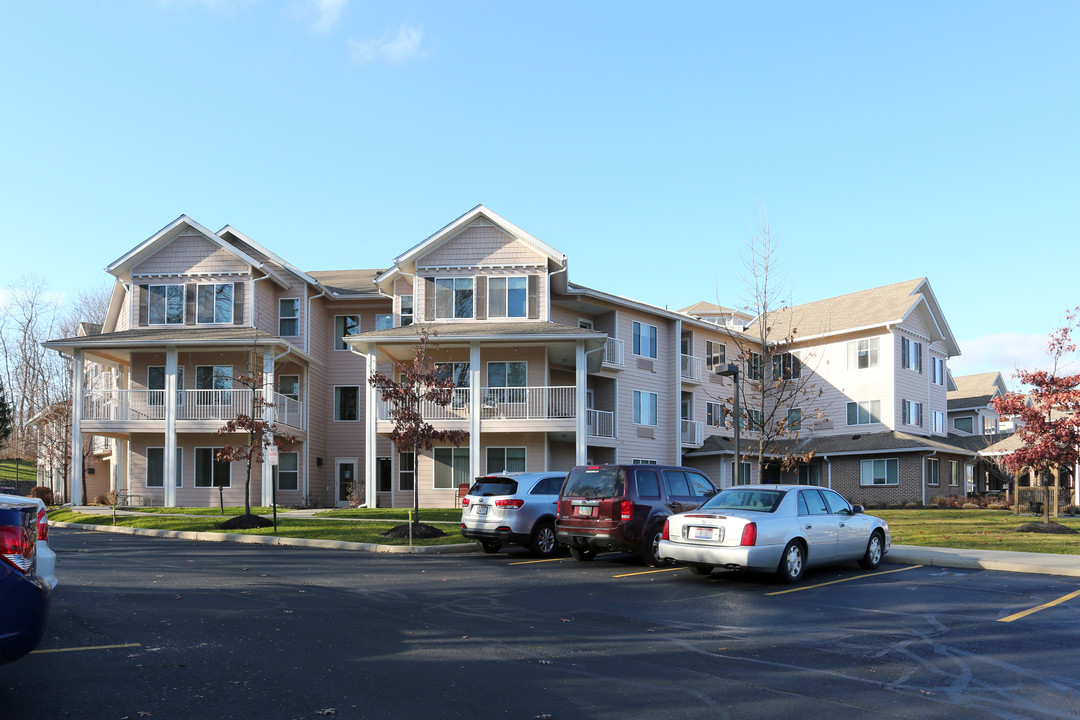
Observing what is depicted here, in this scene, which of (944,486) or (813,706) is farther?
(944,486)

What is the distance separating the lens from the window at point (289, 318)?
34.8 meters

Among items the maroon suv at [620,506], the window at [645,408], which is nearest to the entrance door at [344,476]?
the window at [645,408]

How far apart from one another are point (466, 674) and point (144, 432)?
2774 centimetres

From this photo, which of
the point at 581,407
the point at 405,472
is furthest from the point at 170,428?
the point at 581,407

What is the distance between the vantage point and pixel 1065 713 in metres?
6.43

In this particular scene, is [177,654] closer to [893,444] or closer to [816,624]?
[816,624]

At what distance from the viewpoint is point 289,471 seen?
34031 millimetres

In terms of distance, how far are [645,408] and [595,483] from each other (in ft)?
72.1

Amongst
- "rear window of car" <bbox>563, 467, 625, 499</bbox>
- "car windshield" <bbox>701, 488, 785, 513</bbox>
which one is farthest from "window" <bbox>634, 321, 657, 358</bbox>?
"car windshield" <bbox>701, 488, 785, 513</bbox>

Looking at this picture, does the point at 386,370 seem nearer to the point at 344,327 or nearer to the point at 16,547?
the point at 344,327

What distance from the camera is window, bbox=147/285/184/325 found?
108 ft

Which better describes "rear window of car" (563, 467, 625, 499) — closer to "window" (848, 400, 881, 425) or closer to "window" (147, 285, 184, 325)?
"window" (147, 285, 184, 325)

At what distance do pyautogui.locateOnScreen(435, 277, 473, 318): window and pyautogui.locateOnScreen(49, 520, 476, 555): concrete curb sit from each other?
1277 cm

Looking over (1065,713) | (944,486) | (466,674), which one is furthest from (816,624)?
(944,486)
